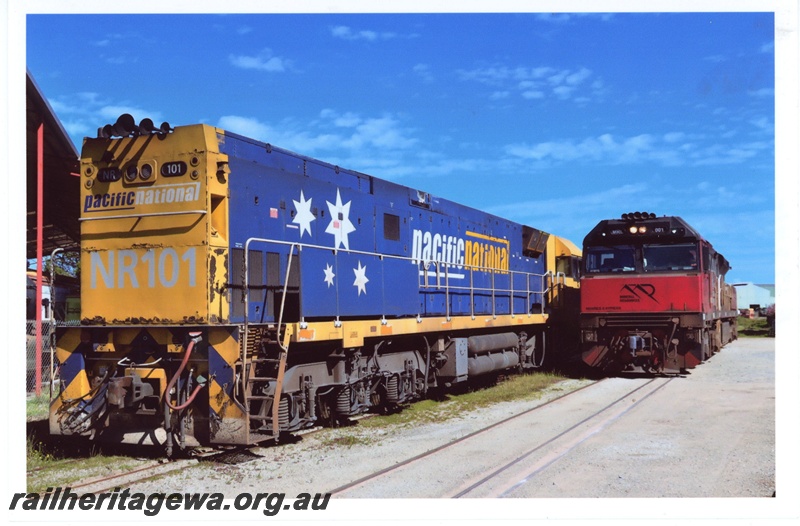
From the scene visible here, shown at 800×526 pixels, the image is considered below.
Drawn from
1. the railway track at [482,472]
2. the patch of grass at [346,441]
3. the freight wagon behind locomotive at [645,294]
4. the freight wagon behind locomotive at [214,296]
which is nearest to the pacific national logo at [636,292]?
the freight wagon behind locomotive at [645,294]

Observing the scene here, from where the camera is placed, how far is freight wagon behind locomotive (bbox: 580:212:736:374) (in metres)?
15.3

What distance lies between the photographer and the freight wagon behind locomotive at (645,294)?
50.3 feet

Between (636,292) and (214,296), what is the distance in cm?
1064

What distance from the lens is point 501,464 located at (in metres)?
7.27

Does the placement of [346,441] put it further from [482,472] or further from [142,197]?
[142,197]

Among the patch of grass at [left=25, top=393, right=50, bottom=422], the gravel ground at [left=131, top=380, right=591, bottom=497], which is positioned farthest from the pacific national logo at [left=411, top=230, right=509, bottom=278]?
the patch of grass at [left=25, top=393, right=50, bottom=422]

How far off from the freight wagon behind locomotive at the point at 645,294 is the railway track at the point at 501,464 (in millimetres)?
4841

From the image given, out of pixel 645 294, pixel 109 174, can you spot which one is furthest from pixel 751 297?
pixel 109 174

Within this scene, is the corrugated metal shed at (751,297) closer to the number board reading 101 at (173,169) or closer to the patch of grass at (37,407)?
the patch of grass at (37,407)
